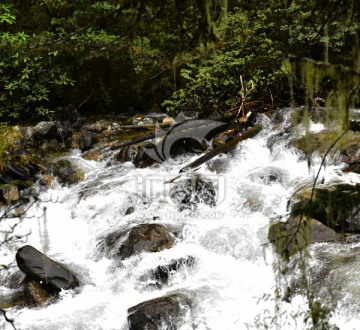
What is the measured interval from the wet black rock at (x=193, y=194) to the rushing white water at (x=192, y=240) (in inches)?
4.9

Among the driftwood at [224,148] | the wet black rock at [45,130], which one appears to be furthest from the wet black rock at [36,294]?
the wet black rock at [45,130]

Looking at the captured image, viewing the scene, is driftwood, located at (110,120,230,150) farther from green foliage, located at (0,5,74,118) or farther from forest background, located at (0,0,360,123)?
green foliage, located at (0,5,74,118)

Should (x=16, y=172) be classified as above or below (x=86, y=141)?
below

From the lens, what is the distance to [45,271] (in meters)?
5.93

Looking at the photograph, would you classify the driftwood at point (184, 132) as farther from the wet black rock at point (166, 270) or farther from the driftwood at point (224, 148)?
the wet black rock at point (166, 270)

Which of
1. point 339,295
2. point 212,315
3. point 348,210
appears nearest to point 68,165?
point 212,315

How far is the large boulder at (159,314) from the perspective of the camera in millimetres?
4973

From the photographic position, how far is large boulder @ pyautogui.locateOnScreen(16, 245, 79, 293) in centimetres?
589

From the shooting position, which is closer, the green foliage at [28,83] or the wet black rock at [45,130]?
the wet black rock at [45,130]

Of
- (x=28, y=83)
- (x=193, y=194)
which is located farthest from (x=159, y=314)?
(x=28, y=83)

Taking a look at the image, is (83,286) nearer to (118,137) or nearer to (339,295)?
(339,295)

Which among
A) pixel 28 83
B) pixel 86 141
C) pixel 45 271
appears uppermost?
pixel 28 83

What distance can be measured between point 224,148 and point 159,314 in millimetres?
5361

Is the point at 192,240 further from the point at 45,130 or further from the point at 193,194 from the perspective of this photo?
the point at 45,130
